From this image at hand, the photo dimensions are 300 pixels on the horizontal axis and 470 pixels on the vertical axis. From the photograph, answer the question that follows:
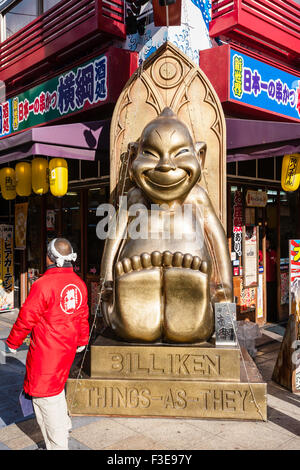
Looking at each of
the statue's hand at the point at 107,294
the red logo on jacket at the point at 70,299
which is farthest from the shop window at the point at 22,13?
the red logo on jacket at the point at 70,299

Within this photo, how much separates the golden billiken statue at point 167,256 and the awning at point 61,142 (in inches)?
40.9

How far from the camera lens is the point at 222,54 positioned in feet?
18.4

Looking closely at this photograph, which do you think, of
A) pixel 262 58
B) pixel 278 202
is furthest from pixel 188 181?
pixel 278 202

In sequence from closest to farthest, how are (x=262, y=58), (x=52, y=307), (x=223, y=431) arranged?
1. (x=52, y=307)
2. (x=223, y=431)
3. (x=262, y=58)

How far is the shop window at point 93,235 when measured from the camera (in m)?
7.42

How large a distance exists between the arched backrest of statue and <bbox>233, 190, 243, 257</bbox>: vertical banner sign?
2.17 meters

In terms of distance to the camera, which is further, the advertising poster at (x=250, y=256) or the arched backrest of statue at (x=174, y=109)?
the advertising poster at (x=250, y=256)

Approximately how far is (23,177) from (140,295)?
3.62 m

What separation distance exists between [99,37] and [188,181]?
354cm

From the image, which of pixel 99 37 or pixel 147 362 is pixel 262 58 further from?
pixel 147 362

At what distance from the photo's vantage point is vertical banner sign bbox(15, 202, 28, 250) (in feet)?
29.2

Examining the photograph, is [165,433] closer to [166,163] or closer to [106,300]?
[106,300]

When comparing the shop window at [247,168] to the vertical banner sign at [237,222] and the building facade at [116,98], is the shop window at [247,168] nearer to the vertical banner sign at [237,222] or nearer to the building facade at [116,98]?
the building facade at [116,98]

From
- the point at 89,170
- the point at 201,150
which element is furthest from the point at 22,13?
the point at 201,150
